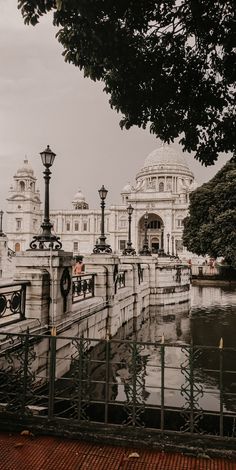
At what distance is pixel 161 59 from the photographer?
7.49m

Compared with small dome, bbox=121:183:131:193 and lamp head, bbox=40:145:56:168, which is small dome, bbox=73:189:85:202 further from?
lamp head, bbox=40:145:56:168

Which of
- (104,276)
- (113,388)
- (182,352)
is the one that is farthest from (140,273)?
(182,352)

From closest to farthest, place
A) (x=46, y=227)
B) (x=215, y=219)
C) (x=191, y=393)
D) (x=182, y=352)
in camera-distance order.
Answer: (x=191, y=393), (x=182, y=352), (x=46, y=227), (x=215, y=219)

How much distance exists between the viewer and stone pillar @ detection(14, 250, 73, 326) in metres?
7.93

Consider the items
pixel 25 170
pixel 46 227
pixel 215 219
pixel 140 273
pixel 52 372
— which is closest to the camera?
pixel 52 372

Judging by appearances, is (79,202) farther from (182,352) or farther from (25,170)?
(182,352)

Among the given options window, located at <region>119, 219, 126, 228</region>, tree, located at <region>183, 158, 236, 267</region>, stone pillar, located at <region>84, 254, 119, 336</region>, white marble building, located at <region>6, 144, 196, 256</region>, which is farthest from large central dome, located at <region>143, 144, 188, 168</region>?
stone pillar, located at <region>84, 254, 119, 336</region>

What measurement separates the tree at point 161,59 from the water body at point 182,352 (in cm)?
465

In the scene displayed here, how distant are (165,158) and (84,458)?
105 metres

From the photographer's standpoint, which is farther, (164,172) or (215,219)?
(164,172)

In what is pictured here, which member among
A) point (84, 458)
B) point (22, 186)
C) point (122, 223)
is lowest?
point (84, 458)

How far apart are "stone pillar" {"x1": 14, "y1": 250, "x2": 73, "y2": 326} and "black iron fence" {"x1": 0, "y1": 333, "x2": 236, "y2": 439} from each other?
22.5 inches

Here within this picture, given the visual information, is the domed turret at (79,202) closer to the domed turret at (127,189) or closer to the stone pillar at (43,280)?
the domed turret at (127,189)

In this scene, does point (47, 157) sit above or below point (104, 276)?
above
